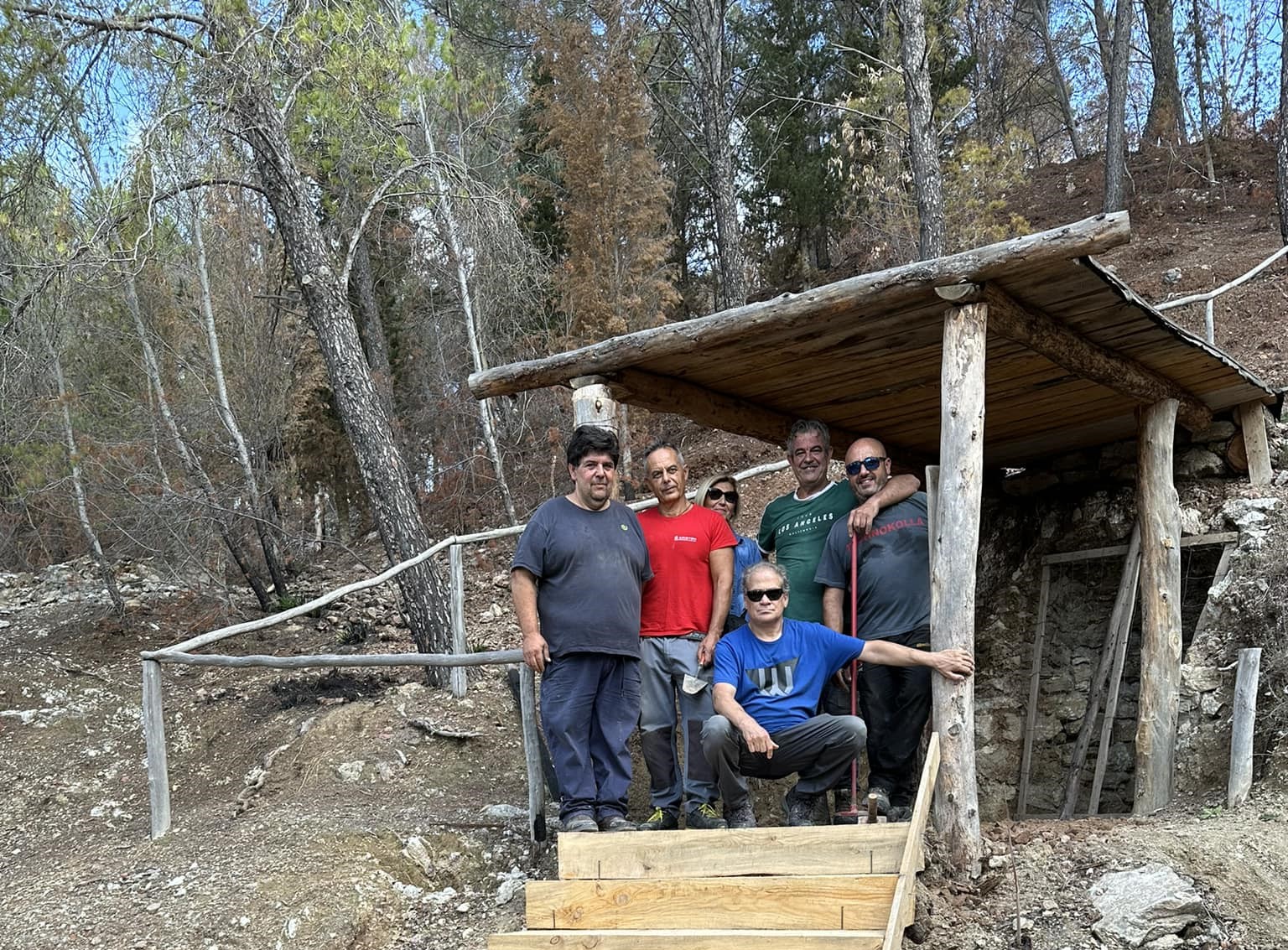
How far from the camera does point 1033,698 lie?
7734mm

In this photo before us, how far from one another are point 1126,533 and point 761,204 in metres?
12.0

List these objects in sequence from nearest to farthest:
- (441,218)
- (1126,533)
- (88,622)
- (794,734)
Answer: (794,734) → (1126,533) → (88,622) → (441,218)

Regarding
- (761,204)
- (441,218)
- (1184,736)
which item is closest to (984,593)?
(1184,736)

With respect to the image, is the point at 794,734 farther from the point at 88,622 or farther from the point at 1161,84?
the point at 1161,84

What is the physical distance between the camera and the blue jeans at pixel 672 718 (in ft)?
15.3

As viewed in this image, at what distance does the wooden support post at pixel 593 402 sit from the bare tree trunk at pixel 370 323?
32.6 feet

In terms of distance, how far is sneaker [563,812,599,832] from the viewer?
4406 millimetres

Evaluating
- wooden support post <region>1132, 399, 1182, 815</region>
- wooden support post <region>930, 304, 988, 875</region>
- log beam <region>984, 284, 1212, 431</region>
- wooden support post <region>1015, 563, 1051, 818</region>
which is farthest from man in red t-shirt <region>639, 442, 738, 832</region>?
wooden support post <region>1015, 563, 1051, 818</region>

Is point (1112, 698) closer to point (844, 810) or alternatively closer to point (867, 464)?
point (844, 810)

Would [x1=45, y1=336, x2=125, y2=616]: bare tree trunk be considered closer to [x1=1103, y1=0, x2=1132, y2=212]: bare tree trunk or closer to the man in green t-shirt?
the man in green t-shirt

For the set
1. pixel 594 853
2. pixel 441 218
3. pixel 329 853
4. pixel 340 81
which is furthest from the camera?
pixel 441 218

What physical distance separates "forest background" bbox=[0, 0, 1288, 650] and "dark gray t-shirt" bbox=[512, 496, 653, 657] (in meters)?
4.12

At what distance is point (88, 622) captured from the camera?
11.9 metres

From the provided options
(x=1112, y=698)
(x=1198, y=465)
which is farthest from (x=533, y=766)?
(x=1198, y=465)
